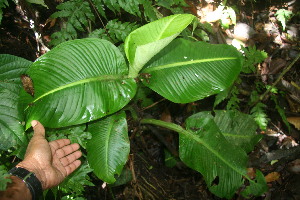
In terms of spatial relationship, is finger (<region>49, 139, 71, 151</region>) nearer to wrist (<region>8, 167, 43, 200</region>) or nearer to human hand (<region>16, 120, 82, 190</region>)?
human hand (<region>16, 120, 82, 190</region>)

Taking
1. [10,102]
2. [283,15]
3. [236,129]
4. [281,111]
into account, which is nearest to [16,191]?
[10,102]

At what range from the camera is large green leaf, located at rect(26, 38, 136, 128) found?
1.58 meters

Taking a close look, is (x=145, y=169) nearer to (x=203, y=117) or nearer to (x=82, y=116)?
(x=203, y=117)

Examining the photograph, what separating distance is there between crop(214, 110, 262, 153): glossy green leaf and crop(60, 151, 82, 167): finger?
1.28 metres

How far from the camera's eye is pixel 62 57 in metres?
1.64

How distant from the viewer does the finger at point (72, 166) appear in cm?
178

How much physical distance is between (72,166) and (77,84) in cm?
61

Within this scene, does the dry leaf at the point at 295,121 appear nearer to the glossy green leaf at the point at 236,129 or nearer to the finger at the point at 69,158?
the glossy green leaf at the point at 236,129

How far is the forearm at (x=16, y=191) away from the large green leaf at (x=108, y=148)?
1.65 feet

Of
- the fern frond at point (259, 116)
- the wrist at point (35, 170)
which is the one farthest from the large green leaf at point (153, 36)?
the fern frond at point (259, 116)

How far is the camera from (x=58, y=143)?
5.71ft

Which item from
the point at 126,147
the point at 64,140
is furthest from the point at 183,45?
the point at 64,140

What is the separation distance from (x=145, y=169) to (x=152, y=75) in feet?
3.60

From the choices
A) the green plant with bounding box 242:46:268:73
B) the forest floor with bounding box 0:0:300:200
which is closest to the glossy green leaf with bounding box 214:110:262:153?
the forest floor with bounding box 0:0:300:200
